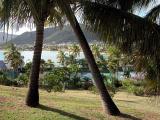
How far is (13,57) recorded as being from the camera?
80.6 meters

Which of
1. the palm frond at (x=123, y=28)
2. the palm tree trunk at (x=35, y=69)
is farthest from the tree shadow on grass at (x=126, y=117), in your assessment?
the palm tree trunk at (x=35, y=69)

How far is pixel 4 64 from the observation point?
8138 cm

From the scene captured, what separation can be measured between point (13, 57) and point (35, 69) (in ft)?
221

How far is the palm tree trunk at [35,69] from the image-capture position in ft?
46.2

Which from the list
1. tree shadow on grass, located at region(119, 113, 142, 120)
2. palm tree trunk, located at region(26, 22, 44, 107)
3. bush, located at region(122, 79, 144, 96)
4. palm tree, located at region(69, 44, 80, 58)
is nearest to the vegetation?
palm tree trunk, located at region(26, 22, 44, 107)

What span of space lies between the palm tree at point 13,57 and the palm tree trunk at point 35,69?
63.8m

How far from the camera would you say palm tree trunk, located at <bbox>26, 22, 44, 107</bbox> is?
14.1 m

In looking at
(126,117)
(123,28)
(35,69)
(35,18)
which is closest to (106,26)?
(123,28)

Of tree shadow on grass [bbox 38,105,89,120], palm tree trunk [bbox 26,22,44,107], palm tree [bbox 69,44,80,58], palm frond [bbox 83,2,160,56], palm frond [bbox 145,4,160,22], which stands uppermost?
palm tree [bbox 69,44,80,58]

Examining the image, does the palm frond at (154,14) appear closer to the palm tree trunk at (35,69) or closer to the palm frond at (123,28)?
the palm frond at (123,28)

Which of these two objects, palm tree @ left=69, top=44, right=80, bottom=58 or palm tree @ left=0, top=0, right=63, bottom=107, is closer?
palm tree @ left=0, top=0, right=63, bottom=107

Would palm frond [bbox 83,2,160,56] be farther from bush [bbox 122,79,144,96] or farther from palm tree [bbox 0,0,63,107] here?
bush [bbox 122,79,144,96]

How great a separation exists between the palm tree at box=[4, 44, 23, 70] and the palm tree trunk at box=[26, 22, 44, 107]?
6383cm

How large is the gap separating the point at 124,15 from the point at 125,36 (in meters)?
0.67
